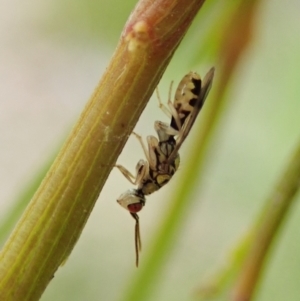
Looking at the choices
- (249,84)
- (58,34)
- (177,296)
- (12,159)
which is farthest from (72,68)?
(177,296)

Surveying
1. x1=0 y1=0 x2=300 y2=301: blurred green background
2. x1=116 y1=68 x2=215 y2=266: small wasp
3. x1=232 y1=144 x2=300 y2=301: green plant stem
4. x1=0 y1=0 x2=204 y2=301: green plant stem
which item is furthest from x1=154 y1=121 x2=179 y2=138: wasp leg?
x1=0 y1=0 x2=300 y2=301: blurred green background

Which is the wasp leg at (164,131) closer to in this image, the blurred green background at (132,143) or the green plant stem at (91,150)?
the green plant stem at (91,150)

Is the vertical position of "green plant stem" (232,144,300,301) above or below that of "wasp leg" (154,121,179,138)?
below

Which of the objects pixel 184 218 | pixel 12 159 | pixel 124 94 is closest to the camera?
pixel 124 94

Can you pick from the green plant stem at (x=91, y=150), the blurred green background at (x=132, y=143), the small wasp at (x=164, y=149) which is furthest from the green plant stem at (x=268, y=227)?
the blurred green background at (x=132, y=143)

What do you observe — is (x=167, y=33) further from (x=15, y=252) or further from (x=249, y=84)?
(x=249, y=84)

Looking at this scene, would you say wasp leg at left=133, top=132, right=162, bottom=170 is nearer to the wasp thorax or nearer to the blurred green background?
the wasp thorax
